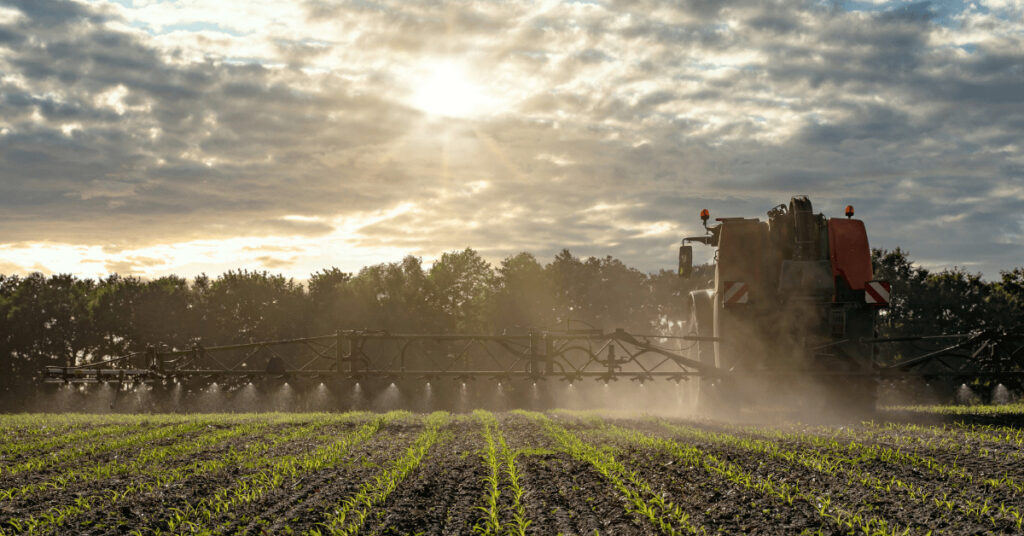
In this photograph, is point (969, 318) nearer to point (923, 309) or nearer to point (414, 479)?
point (923, 309)

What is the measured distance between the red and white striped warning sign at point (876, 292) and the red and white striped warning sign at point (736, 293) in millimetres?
2389

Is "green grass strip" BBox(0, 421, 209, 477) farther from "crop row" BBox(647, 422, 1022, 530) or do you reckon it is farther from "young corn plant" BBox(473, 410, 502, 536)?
"crop row" BBox(647, 422, 1022, 530)

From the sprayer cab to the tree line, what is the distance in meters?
32.4

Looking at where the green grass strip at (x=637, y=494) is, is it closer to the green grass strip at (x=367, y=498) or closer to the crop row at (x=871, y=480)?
the crop row at (x=871, y=480)

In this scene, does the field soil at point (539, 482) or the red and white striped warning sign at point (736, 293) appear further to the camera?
the red and white striped warning sign at point (736, 293)

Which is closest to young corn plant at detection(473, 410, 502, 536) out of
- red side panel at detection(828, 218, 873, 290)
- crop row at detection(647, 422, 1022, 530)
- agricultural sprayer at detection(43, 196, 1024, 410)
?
crop row at detection(647, 422, 1022, 530)

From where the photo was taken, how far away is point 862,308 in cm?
1870

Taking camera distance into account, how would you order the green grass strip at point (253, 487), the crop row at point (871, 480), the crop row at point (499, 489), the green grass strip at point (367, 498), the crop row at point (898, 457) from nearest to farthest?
the crop row at point (499, 489)
the crop row at point (871, 480)
the green grass strip at point (367, 498)
the green grass strip at point (253, 487)
the crop row at point (898, 457)

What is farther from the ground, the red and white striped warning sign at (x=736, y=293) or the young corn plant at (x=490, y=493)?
the red and white striped warning sign at (x=736, y=293)

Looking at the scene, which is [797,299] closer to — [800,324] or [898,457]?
[800,324]

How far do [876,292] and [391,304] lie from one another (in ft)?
168

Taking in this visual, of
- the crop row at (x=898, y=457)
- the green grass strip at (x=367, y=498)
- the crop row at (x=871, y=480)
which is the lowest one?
the green grass strip at (x=367, y=498)

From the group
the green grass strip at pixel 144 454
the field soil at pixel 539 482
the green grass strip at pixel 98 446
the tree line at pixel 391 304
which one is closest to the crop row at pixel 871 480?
the field soil at pixel 539 482

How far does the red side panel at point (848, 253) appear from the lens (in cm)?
1877
